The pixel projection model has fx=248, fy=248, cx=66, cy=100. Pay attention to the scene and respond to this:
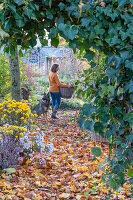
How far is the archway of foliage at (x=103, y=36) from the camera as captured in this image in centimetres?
158

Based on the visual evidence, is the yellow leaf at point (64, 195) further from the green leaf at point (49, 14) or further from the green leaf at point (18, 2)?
the green leaf at point (18, 2)

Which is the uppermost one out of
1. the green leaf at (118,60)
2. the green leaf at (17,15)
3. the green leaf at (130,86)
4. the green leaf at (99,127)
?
the green leaf at (17,15)

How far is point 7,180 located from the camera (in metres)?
3.32

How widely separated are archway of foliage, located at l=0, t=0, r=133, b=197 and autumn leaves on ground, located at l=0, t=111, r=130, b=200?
636 millimetres

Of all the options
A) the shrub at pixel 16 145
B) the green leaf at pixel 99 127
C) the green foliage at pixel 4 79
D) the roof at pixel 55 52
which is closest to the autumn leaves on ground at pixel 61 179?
the shrub at pixel 16 145

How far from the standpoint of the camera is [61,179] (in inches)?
142

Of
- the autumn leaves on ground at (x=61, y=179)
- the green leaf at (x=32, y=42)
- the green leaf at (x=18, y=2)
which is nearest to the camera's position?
the green leaf at (x=18, y=2)

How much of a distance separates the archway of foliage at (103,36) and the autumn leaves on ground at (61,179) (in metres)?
0.64

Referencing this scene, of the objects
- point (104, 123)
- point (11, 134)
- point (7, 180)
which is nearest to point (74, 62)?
point (11, 134)

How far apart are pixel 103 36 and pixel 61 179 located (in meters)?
2.52

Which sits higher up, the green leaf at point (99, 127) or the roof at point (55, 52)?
the roof at point (55, 52)

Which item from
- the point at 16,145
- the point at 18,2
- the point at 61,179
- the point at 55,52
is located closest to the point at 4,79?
the point at 16,145

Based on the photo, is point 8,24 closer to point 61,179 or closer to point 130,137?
point 130,137

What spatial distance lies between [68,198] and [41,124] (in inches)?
165
